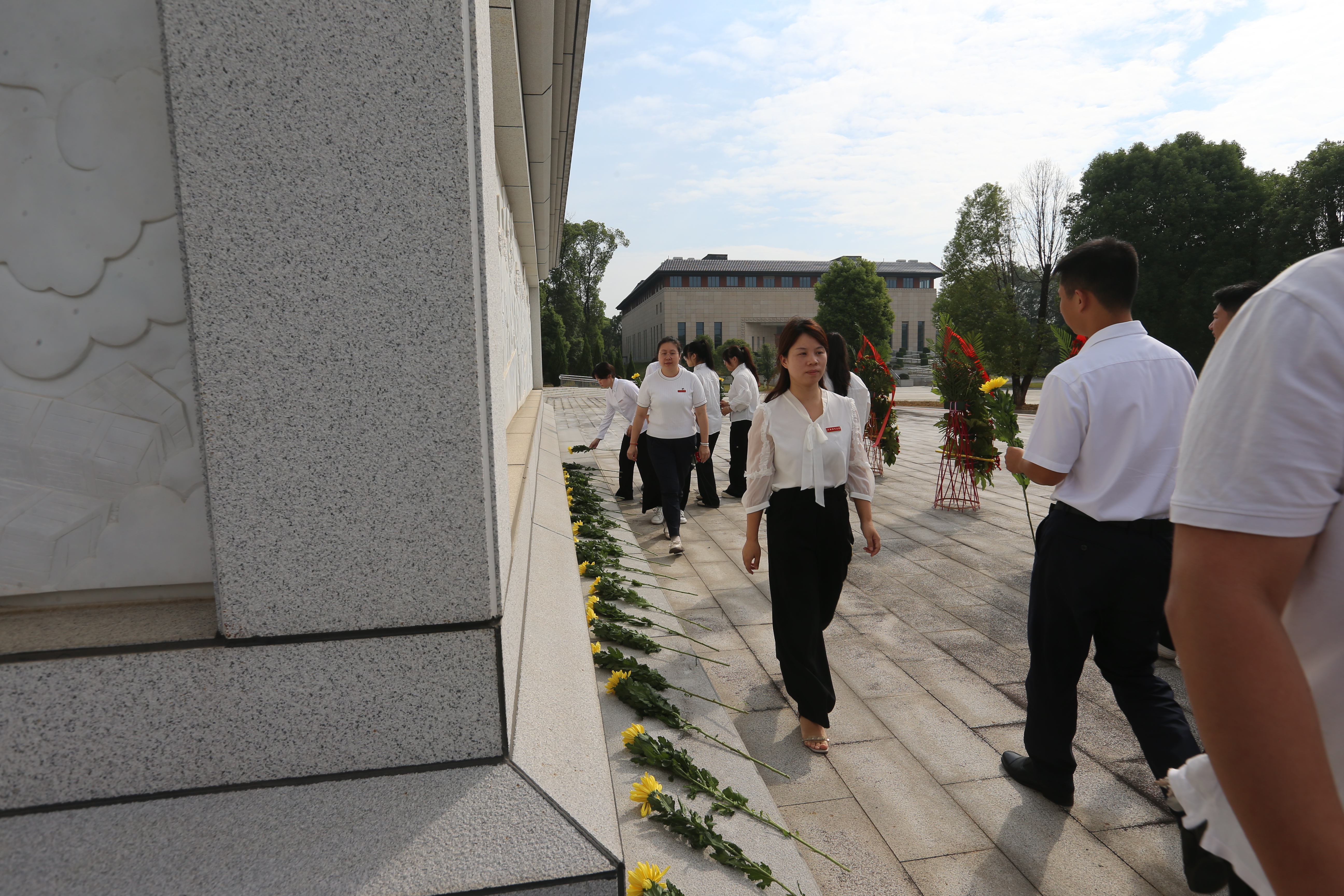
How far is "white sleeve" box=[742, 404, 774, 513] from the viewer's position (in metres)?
3.41

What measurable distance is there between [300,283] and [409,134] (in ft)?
1.45

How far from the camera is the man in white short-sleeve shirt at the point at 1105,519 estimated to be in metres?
2.56

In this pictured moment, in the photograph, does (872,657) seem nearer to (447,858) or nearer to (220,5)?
(447,858)

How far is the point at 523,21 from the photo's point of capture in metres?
4.62

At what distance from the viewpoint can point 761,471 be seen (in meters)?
3.41

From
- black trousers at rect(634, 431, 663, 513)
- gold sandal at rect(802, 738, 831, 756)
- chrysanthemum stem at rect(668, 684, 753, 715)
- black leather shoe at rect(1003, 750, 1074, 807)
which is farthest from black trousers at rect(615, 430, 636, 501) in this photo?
black leather shoe at rect(1003, 750, 1074, 807)

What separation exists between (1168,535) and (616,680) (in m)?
2.21

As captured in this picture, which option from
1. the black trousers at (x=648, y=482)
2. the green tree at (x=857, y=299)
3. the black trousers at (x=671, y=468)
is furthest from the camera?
the green tree at (x=857, y=299)

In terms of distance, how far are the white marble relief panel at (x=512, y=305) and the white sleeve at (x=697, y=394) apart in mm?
1749

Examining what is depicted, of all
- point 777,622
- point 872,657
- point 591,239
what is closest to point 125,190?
point 777,622

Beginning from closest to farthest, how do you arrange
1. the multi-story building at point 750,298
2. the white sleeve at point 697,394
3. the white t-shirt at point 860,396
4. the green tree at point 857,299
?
the white sleeve at point 697,394, the white t-shirt at point 860,396, the green tree at point 857,299, the multi-story building at point 750,298

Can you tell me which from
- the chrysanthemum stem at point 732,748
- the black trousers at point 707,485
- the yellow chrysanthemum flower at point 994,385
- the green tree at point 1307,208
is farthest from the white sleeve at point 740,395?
the green tree at point 1307,208

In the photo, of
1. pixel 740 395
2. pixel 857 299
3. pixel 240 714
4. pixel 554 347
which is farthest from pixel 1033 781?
pixel 857 299

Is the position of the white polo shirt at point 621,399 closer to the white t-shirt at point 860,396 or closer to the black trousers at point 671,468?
the black trousers at point 671,468
